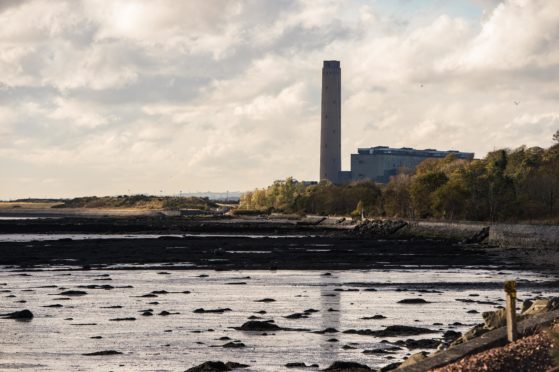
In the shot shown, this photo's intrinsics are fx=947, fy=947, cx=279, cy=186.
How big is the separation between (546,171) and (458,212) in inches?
532

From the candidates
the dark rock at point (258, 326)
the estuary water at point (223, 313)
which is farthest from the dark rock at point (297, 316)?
the dark rock at point (258, 326)

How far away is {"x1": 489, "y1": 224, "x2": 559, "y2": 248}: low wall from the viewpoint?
76475 millimetres

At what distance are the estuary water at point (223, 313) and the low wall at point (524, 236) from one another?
2370 cm

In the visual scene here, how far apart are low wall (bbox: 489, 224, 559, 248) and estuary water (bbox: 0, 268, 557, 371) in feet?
77.7

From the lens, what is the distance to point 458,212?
438 ft

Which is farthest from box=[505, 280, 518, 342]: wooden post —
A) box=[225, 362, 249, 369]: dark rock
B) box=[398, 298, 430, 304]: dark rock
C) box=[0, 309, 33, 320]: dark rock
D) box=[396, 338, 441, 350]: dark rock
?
box=[0, 309, 33, 320]: dark rock

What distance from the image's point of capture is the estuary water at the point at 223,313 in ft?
77.1

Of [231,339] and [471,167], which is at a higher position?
[471,167]

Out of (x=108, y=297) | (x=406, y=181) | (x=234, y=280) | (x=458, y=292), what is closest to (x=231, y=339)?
(x=108, y=297)

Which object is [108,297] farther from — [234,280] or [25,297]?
[234,280]

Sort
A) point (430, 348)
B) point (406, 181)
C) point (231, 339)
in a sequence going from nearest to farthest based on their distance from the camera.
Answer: point (430, 348), point (231, 339), point (406, 181)

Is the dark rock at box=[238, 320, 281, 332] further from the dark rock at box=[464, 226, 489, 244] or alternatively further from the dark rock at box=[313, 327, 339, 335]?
the dark rock at box=[464, 226, 489, 244]

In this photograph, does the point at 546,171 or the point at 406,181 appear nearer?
the point at 546,171

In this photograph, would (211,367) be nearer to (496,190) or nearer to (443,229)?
(443,229)
